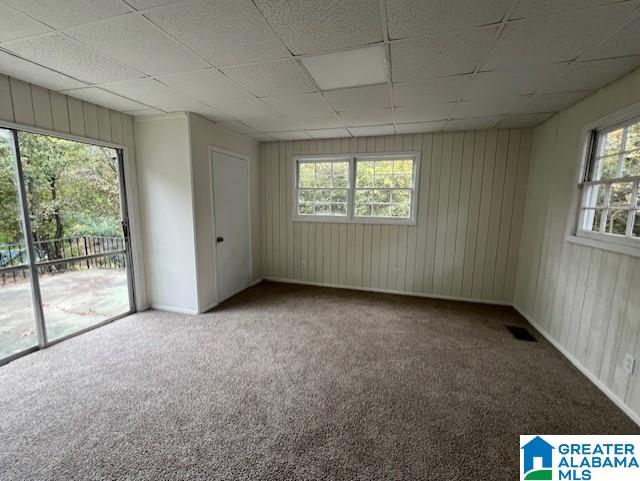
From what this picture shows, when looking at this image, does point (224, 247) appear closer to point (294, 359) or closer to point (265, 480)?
point (294, 359)

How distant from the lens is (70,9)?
1.41 metres

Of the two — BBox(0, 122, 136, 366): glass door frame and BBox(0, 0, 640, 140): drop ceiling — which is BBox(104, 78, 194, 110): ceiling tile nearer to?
BBox(0, 0, 640, 140): drop ceiling

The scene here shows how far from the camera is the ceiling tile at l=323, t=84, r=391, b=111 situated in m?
2.41

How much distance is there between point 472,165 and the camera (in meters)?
3.71

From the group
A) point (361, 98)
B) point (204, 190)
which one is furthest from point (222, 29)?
point (204, 190)

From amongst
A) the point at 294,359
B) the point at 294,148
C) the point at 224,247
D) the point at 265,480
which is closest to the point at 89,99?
the point at 224,247

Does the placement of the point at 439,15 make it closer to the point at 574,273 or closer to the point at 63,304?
the point at 574,273

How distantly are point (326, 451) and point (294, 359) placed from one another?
970 mm

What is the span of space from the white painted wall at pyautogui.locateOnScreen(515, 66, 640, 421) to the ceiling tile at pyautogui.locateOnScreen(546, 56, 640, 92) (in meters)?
0.09

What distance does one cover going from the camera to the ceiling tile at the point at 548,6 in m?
1.33

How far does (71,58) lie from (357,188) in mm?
3371

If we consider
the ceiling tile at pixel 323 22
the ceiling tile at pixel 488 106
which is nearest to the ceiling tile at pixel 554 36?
the ceiling tile at pixel 488 106

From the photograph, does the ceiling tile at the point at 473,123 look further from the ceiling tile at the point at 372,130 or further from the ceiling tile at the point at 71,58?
the ceiling tile at the point at 71,58

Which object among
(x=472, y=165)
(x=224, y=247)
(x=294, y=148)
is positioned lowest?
(x=224, y=247)
